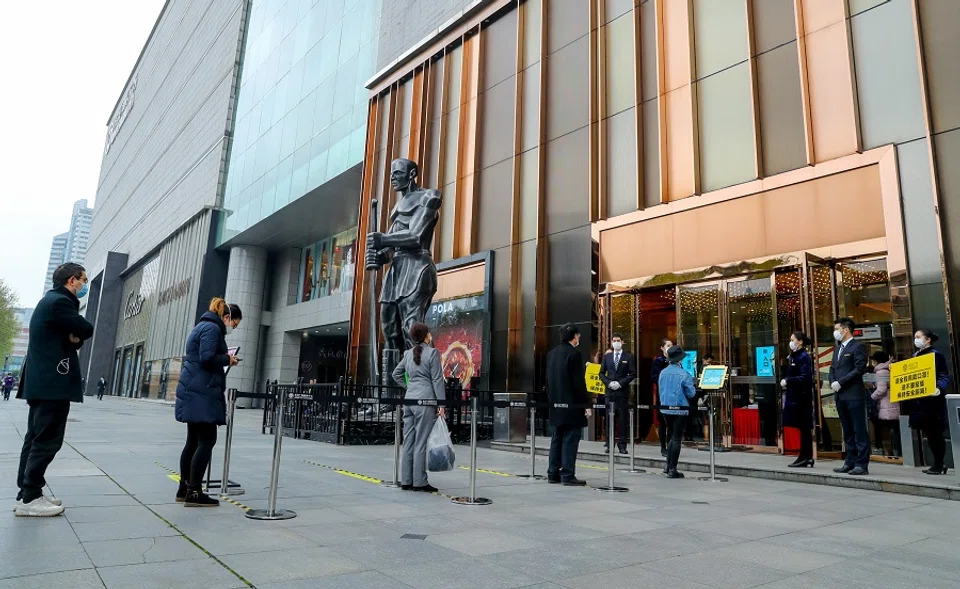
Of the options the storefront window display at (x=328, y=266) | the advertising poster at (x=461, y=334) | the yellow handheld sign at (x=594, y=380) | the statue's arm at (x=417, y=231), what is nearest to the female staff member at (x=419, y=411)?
the statue's arm at (x=417, y=231)

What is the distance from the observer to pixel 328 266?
118 feet

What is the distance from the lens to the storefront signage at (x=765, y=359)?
11.3 meters

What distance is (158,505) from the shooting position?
5.19 meters

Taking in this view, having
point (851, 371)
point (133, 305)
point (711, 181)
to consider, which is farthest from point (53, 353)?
point (133, 305)

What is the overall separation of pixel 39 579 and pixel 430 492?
3922mm

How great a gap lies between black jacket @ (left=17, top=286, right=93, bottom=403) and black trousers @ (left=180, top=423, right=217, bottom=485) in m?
0.91

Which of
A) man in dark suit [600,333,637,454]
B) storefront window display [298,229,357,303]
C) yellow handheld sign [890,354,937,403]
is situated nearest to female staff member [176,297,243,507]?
man in dark suit [600,333,637,454]

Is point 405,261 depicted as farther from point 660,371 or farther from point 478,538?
point 478,538

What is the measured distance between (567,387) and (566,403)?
19 centimetres

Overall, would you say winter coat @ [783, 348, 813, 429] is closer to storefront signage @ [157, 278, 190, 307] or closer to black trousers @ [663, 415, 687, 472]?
black trousers @ [663, 415, 687, 472]

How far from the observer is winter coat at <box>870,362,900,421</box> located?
29.7 feet

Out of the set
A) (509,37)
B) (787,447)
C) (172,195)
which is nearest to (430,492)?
(787,447)

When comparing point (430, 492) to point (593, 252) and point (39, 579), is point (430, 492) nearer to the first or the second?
point (39, 579)

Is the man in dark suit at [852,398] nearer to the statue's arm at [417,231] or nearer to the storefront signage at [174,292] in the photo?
the statue's arm at [417,231]
